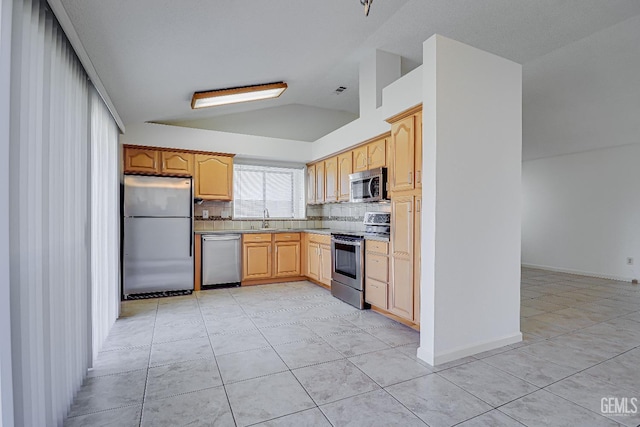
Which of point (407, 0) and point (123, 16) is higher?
point (407, 0)

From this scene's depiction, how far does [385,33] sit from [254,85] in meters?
1.67

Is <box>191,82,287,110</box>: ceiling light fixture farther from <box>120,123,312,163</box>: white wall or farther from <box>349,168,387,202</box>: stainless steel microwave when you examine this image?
<box>349,168,387,202</box>: stainless steel microwave

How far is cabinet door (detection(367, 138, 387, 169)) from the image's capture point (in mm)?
4027

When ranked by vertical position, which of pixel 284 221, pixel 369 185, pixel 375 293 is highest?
pixel 369 185

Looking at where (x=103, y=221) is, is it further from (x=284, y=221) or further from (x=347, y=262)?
(x=284, y=221)

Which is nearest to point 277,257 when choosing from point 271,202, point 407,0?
point 271,202

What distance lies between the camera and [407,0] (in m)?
2.91

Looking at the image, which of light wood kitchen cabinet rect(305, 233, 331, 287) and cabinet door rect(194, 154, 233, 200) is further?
cabinet door rect(194, 154, 233, 200)

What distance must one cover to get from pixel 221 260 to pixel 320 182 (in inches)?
84.4

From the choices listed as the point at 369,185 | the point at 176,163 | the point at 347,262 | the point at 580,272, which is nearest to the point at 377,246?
the point at 347,262

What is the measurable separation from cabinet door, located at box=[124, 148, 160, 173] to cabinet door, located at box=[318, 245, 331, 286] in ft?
9.00

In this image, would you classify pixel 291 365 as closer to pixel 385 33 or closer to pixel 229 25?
pixel 229 25

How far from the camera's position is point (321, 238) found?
494 centimetres

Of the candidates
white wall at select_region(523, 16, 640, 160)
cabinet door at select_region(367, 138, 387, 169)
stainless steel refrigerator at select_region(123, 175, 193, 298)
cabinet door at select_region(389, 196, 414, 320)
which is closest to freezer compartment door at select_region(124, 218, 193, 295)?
stainless steel refrigerator at select_region(123, 175, 193, 298)
